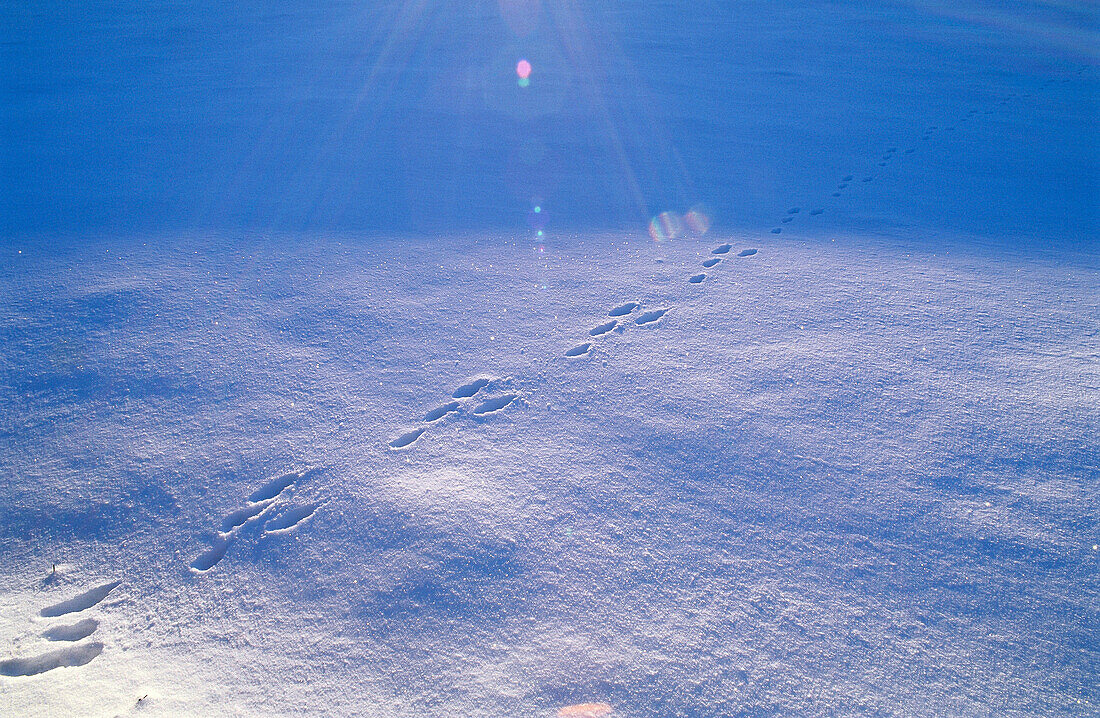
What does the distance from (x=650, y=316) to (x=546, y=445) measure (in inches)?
34.2

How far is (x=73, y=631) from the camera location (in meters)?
1.49

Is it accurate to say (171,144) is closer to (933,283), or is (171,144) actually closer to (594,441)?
(594,441)

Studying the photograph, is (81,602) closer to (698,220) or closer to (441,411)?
(441,411)

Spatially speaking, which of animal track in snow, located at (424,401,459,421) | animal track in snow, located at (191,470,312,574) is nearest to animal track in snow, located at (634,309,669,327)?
animal track in snow, located at (424,401,459,421)

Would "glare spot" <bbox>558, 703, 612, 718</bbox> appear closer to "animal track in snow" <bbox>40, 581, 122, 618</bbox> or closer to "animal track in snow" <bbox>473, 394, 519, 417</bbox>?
"animal track in snow" <bbox>473, 394, 519, 417</bbox>

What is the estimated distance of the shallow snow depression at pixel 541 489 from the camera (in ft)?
4.64

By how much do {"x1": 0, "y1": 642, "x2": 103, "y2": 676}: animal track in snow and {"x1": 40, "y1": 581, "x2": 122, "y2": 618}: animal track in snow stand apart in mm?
113

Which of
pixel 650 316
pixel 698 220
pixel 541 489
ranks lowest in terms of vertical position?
pixel 541 489

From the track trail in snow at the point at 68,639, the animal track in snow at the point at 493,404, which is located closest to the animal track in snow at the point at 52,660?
the track trail in snow at the point at 68,639

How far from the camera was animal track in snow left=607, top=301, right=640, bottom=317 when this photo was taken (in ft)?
8.64

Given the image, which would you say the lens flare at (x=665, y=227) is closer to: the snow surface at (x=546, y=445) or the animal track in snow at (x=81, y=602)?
the snow surface at (x=546, y=445)

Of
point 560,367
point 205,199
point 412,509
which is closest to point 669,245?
point 560,367

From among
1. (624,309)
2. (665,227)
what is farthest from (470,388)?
(665,227)

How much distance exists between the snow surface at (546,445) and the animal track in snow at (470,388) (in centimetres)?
1
